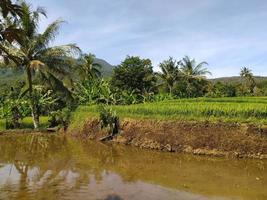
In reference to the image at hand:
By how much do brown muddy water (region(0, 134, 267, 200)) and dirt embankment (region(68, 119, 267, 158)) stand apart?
68cm

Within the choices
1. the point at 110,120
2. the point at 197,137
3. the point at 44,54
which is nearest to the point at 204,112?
the point at 197,137

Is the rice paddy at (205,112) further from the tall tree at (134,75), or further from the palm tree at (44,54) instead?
the tall tree at (134,75)

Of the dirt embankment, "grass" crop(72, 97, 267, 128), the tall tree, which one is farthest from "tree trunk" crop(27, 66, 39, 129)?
the tall tree

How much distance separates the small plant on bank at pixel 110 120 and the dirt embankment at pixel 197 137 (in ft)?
1.34

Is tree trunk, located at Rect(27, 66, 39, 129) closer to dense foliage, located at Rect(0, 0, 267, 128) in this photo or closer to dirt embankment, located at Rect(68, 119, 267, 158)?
dense foliage, located at Rect(0, 0, 267, 128)

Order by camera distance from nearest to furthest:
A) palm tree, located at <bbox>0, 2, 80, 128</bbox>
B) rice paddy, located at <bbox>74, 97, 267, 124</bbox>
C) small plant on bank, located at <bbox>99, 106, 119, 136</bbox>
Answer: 1. rice paddy, located at <bbox>74, 97, 267, 124</bbox>
2. small plant on bank, located at <bbox>99, 106, 119, 136</bbox>
3. palm tree, located at <bbox>0, 2, 80, 128</bbox>

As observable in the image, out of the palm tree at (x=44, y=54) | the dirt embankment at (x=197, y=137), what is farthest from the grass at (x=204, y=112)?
the palm tree at (x=44, y=54)

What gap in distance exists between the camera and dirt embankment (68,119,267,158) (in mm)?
13602

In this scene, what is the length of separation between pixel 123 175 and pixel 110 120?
7702 mm

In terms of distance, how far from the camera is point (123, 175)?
11.3 meters

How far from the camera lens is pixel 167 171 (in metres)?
11.7

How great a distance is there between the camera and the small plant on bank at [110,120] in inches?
745

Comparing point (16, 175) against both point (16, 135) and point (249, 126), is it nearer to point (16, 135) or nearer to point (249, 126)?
point (249, 126)

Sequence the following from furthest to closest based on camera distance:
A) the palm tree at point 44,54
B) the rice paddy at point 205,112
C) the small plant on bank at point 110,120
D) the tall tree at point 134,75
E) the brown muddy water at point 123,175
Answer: the tall tree at point 134,75, the palm tree at point 44,54, the small plant on bank at point 110,120, the rice paddy at point 205,112, the brown muddy water at point 123,175
